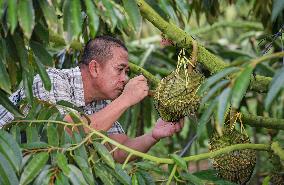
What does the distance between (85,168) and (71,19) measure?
41 centimetres

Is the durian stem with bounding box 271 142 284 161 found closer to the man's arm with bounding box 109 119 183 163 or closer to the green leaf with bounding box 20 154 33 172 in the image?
the man's arm with bounding box 109 119 183 163

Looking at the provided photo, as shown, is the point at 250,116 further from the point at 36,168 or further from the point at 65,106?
the point at 36,168

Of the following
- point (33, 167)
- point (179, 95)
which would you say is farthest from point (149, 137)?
point (33, 167)

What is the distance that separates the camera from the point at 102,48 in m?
2.89

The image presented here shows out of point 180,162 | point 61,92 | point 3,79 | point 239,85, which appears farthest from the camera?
point 61,92

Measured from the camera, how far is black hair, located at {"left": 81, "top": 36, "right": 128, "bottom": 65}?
287 centimetres

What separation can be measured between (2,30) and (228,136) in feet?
2.80

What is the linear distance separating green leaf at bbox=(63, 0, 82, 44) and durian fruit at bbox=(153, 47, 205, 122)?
22.4 inches

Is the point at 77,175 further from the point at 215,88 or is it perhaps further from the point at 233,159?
the point at 233,159

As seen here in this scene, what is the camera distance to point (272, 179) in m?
2.52

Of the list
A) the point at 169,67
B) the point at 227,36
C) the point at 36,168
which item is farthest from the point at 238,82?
the point at 227,36

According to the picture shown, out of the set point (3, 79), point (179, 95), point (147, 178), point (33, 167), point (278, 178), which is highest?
point (3, 79)

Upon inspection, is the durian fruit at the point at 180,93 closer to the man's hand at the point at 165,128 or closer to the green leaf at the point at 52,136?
the man's hand at the point at 165,128

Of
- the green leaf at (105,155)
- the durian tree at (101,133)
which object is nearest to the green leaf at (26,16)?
the durian tree at (101,133)
